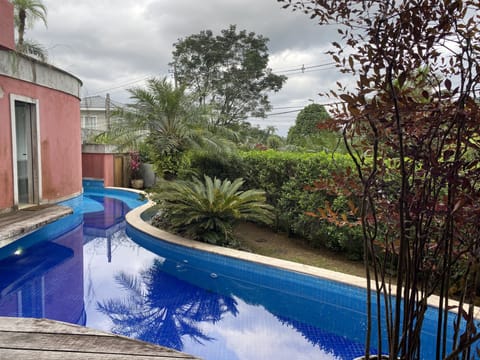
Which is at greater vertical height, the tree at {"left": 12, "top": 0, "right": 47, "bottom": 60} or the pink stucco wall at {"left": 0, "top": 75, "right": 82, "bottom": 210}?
the tree at {"left": 12, "top": 0, "right": 47, "bottom": 60}

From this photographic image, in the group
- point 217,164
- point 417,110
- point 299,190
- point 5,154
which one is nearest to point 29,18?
point 5,154

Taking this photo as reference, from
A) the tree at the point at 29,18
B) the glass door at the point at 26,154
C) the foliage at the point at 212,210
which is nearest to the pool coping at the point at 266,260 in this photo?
the foliage at the point at 212,210

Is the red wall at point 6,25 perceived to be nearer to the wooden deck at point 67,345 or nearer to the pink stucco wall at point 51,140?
the pink stucco wall at point 51,140

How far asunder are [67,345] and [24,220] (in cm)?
502

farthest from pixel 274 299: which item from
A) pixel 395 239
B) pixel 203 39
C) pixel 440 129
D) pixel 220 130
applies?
pixel 203 39

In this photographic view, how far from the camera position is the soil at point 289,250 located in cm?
532

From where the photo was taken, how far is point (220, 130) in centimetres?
970

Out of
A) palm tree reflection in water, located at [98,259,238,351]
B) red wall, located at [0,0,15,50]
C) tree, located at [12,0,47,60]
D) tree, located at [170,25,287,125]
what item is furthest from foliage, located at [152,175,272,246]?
tree, located at [170,25,287,125]

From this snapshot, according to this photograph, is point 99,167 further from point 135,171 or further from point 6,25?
point 6,25

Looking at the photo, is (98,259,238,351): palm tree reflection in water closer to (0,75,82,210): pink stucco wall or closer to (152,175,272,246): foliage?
(152,175,272,246): foliage

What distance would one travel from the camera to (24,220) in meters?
5.91

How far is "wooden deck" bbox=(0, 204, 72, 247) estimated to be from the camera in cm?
503

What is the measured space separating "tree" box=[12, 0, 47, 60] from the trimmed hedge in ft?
17.5

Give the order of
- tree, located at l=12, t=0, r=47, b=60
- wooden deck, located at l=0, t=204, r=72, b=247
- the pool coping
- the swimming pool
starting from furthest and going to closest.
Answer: tree, located at l=12, t=0, r=47, b=60 < wooden deck, located at l=0, t=204, r=72, b=247 < the pool coping < the swimming pool
